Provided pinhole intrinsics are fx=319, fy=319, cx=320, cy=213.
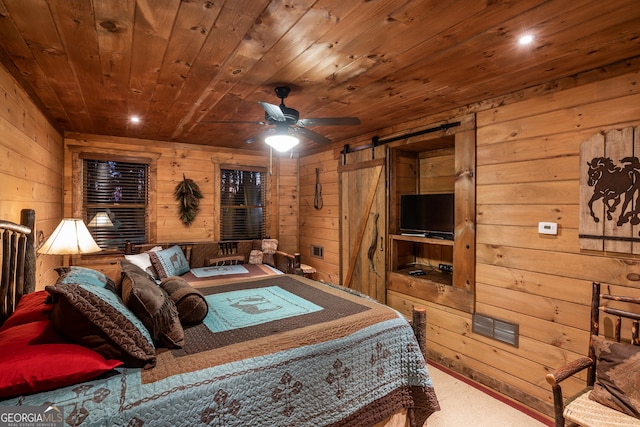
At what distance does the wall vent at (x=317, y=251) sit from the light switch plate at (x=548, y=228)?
3.21 metres

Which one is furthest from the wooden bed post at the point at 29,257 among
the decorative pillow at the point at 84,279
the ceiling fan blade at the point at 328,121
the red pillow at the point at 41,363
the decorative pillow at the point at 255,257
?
the decorative pillow at the point at 255,257

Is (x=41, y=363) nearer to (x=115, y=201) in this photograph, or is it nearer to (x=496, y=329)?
(x=496, y=329)

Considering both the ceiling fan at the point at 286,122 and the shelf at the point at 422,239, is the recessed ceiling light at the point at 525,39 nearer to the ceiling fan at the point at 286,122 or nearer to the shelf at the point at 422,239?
the ceiling fan at the point at 286,122

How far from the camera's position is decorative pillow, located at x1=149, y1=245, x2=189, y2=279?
3.77 meters

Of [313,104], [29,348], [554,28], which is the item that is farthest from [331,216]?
[29,348]

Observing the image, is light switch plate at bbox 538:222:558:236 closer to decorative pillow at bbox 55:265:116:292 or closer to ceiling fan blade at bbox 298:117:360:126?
ceiling fan blade at bbox 298:117:360:126

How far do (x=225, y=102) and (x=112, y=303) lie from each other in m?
2.10

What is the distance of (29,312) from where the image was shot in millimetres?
1726

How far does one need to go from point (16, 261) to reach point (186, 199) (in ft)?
9.33

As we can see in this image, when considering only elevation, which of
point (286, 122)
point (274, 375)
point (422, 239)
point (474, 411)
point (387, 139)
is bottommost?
point (474, 411)

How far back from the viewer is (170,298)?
6.68ft

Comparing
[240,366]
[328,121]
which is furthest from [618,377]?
[328,121]

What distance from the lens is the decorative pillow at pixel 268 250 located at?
502 centimetres

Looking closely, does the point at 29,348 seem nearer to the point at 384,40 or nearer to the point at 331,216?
the point at 384,40
